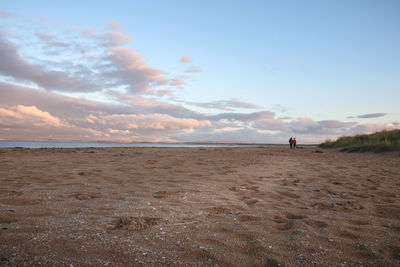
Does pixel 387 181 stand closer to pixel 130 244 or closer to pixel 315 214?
pixel 315 214

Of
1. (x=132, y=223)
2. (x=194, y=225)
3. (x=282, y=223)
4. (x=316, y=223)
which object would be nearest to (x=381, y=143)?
(x=316, y=223)

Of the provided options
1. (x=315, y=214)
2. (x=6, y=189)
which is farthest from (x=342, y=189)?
(x=6, y=189)

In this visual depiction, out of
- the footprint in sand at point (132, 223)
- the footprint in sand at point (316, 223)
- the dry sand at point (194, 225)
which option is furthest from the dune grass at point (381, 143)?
the footprint in sand at point (132, 223)

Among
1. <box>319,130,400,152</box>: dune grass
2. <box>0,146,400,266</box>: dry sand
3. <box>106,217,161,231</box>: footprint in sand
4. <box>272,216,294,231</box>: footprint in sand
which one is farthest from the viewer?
<box>319,130,400,152</box>: dune grass

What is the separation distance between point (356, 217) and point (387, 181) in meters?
3.83

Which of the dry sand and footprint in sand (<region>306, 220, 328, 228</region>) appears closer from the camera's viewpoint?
the dry sand

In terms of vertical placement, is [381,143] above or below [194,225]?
above

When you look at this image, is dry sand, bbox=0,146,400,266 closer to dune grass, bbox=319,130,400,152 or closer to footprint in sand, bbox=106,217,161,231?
footprint in sand, bbox=106,217,161,231

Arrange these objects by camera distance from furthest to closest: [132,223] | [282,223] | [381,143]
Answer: [381,143], [282,223], [132,223]

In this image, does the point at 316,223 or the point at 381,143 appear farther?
the point at 381,143

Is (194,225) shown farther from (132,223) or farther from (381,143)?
(381,143)

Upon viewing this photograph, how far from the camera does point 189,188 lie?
492cm

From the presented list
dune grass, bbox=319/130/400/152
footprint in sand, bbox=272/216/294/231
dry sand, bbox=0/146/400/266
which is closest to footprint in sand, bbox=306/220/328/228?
dry sand, bbox=0/146/400/266

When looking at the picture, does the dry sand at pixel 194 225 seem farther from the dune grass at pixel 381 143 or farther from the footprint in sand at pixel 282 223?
the dune grass at pixel 381 143
